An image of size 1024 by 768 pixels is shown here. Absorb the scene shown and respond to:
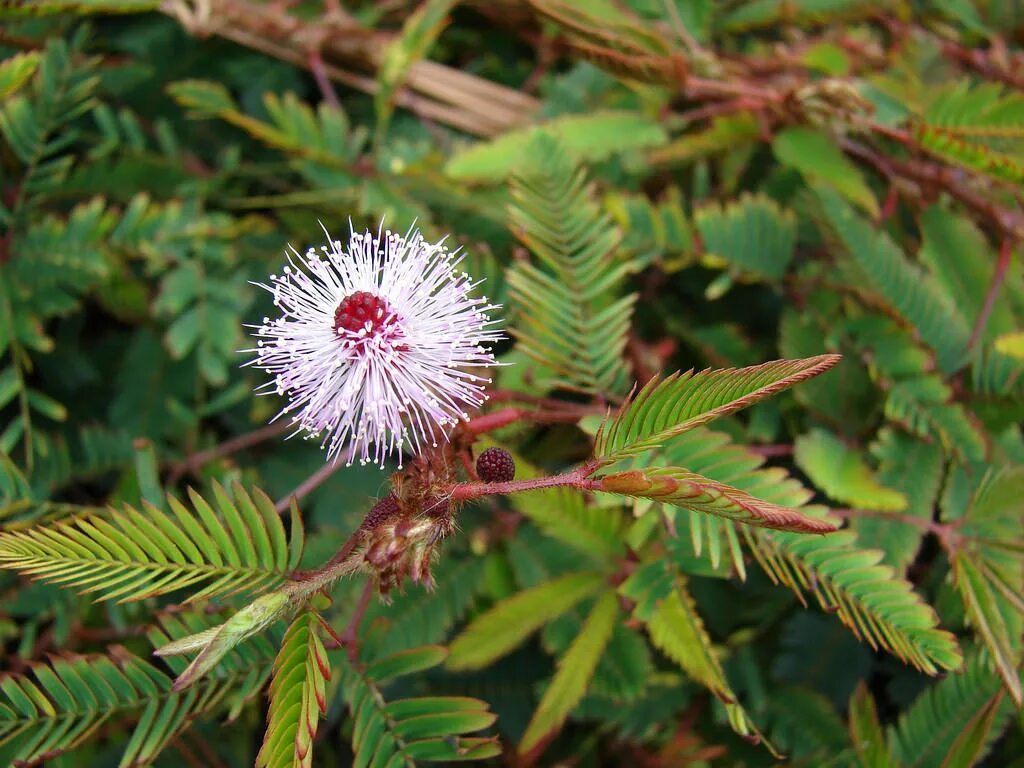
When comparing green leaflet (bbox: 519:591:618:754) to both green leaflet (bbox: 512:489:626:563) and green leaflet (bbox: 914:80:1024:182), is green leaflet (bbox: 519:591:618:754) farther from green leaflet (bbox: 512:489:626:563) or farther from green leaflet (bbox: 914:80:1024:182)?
green leaflet (bbox: 914:80:1024:182)

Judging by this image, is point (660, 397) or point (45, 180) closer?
point (660, 397)

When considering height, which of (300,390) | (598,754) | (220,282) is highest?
(220,282)

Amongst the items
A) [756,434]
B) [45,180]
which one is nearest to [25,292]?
[45,180]

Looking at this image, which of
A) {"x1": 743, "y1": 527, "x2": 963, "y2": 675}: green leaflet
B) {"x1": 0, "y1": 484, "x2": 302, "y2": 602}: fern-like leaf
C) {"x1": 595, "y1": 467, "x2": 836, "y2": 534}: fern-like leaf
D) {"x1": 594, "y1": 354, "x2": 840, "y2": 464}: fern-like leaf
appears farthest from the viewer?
{"x1": 743, "y1": 527, "x2": 963, "y2": 675}: green leaflet

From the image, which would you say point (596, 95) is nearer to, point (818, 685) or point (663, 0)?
point (663, 0)

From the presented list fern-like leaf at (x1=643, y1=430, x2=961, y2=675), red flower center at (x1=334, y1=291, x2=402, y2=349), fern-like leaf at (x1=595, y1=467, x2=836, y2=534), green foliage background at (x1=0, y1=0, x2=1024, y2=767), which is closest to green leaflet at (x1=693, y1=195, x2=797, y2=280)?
green foliage background at (x1=0, y1=0, x2=1024, y2=767)

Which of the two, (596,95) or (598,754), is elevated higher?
(596,95)
